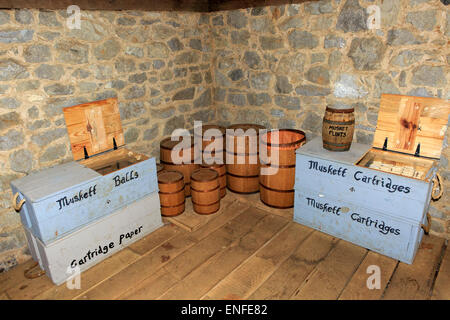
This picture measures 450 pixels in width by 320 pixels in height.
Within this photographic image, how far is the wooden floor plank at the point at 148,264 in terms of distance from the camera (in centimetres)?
246

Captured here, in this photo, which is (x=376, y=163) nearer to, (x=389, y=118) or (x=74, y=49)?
(x=389, y=118)

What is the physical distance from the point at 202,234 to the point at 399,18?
8.87 ft

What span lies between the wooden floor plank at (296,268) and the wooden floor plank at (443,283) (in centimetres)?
83

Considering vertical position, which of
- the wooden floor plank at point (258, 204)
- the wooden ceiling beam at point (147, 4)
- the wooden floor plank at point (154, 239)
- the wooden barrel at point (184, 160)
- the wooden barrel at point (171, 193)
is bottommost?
the wooden floor plank at point (154, 239)

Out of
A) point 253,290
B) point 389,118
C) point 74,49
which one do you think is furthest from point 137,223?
point 389,118

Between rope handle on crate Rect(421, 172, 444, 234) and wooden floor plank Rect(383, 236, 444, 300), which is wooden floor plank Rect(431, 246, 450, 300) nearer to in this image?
wooden floor plank Rect(383, 236, 444, 300)

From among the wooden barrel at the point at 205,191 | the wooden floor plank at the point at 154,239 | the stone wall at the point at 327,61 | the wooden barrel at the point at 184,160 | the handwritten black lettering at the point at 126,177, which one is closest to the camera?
the stone wall at the point at 327,61

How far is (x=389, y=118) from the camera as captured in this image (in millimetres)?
2980

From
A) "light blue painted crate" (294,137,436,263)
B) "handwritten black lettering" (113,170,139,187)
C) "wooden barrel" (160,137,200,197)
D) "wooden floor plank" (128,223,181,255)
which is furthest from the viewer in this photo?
"wooden barrel" (160,137,200,197)

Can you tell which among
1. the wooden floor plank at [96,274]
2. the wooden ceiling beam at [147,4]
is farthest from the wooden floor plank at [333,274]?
the wooden ceiling beam at [147,4]

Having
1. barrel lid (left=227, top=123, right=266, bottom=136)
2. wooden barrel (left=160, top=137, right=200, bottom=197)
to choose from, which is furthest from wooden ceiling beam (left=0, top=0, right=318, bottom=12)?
wooden barrel (left=160, top=137, right=200, bottom=197)

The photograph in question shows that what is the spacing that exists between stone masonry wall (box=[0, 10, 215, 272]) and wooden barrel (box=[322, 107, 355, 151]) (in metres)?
1.91

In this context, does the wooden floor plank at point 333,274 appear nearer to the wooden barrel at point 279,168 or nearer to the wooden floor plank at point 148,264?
the wooden barrel at point 279,168

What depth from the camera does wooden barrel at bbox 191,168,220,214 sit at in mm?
3285
